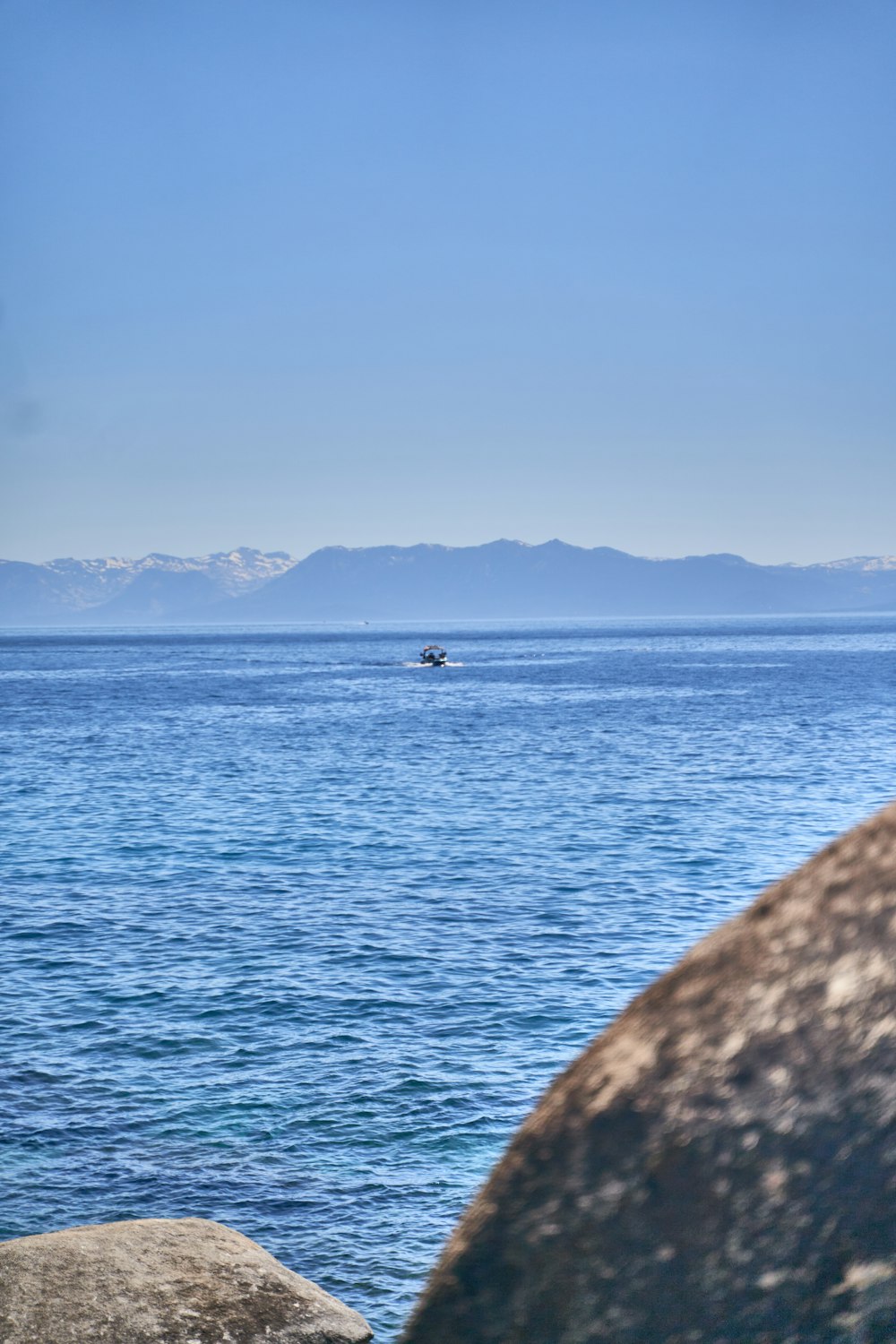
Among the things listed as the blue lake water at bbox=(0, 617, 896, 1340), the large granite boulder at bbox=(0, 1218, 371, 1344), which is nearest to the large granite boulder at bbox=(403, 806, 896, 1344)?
the large granite boulder at bbox=(0, 1218, 371, 1344)

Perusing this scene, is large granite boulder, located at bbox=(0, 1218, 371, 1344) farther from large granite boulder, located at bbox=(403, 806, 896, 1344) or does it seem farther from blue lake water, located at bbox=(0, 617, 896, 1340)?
large granite boulder, located at bbox=(403, 806, 896, 1344)

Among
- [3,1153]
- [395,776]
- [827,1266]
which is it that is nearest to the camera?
[827,1266]

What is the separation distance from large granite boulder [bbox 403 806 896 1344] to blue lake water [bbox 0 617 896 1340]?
36.3ft

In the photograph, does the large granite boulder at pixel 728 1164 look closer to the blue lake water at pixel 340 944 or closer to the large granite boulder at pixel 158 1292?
the large granite boulder at pixel 158 1292

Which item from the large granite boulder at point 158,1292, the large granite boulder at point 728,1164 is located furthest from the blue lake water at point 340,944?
the large granite boulder at point 728,1164

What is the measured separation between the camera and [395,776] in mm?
58531

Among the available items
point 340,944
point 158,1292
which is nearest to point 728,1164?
point 158,1292

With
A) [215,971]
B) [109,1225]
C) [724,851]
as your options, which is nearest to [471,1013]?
[215,971]

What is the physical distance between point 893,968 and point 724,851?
3715 cm

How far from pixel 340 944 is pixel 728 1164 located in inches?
1019

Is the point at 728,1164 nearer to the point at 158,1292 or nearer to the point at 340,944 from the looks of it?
the point at 158,1292

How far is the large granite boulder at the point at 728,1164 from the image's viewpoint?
2500 mm

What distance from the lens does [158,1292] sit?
10.4 meters

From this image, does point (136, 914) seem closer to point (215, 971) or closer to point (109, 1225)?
point (215, 971)
